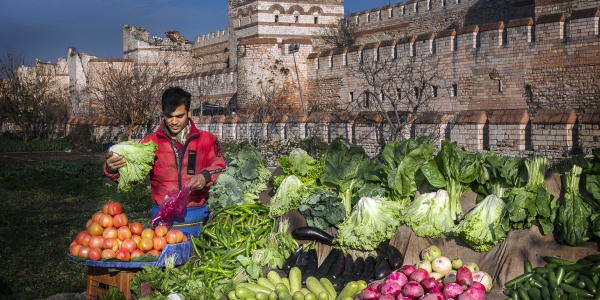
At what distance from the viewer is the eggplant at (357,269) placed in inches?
207

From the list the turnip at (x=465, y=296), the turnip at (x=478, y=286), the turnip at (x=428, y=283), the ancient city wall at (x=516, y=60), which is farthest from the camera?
the ancient city wall at (x=516, y=60)

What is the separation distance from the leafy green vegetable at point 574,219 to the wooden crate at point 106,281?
130 inches

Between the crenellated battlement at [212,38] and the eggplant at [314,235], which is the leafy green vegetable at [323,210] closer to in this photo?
the eggplant at [314,235]

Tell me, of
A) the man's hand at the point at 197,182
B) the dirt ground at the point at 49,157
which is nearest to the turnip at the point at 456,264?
the man's hand at the point at 197,182

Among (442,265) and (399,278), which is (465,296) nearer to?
(399,278)

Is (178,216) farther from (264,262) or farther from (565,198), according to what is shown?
(565,198)

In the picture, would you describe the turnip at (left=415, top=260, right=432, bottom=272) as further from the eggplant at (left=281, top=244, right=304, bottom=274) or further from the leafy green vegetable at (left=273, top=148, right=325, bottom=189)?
the leafy green vegetable at (left=273, top=148, right=325, bottom=189)

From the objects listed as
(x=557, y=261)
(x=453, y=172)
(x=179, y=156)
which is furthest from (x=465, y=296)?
(x=179, y=156)

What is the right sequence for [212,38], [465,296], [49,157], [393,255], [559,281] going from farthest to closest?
[212,38] → [49,157] → [393,255] → [559,281] → [465,296]

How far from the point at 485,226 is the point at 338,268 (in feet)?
3.81

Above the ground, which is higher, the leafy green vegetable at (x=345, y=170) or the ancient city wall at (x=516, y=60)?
the ancient city wall at (x=516, y=60)

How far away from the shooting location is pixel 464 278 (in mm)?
4656

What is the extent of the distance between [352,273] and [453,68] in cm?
1866

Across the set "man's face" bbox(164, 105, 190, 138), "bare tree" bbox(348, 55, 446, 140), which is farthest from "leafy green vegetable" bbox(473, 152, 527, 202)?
"bare tree" bbox(348, 55, 446, 140)
